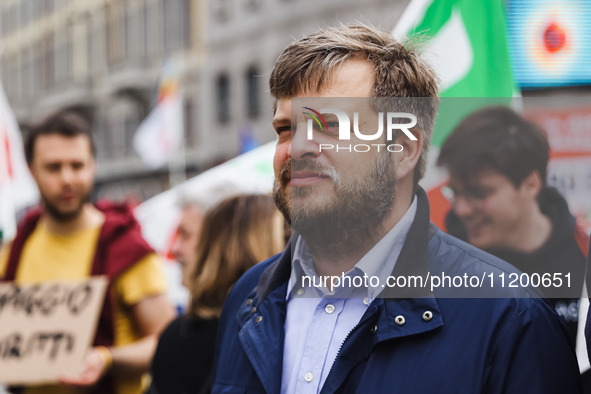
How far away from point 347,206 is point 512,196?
275 mm

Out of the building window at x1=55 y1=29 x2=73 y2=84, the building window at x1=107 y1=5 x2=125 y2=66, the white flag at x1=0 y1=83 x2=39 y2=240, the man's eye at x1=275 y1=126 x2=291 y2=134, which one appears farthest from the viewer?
the building window at x1=55 y1=29 x2=73 y2=84

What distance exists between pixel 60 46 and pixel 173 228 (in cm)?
3176

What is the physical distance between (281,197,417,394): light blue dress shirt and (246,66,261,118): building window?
67.6ft

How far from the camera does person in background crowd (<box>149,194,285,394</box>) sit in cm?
261

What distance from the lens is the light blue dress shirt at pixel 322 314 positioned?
1328 millimetres

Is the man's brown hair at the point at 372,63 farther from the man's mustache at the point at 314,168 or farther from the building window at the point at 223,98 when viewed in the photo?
the building window at the point at 223,98

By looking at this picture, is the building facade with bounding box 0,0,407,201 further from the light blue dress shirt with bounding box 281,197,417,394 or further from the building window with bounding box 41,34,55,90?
the light blue dress shirt with bounding box 281,197,417,394

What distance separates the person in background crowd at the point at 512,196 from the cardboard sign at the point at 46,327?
6.65 ft

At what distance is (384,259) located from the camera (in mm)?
1322

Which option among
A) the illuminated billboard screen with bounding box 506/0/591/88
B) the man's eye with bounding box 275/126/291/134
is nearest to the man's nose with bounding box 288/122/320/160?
the man's eye with bounding box 275/126/291/134

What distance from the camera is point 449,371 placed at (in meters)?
1.28

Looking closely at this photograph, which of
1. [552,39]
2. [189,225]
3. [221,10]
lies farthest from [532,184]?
[221,10]

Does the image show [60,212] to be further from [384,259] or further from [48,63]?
[48,63]

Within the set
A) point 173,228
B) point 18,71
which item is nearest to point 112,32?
point 18,71
